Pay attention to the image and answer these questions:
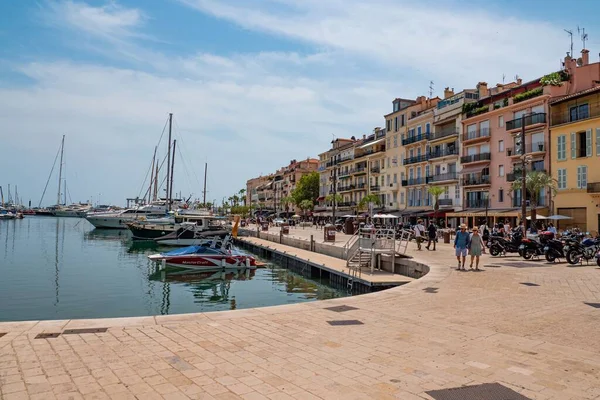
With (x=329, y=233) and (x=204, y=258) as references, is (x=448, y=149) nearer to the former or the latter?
(x=329, y=233)

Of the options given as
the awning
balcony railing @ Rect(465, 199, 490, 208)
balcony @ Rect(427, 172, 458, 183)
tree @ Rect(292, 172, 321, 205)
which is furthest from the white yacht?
balcony railing @ Rect(465, 199, 490, 208)

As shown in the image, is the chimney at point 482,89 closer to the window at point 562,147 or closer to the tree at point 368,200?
the window at point 562,147

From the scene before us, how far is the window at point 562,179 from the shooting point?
37562 millimetres

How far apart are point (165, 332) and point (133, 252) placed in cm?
3353

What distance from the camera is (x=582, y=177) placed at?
36125mm

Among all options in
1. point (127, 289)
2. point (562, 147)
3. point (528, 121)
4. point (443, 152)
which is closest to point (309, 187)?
point (443, 152)

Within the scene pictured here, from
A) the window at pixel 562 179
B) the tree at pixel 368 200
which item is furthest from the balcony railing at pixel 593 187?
the tree at pixel 368 200

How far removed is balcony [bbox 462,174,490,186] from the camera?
46847 mm

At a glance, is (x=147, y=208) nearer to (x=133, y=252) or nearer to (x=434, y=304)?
(x=133, y=252)

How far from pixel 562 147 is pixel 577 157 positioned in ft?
6.02

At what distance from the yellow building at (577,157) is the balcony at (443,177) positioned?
13.4 metres

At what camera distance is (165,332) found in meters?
7.55

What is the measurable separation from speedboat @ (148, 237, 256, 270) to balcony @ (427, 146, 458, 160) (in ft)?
109

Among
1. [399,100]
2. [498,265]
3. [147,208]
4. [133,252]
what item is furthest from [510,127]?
[147,208]
